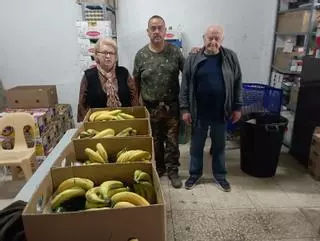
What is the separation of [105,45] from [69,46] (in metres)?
1.98

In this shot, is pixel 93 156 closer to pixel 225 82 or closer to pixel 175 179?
pixel 225 82

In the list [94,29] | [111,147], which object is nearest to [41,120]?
[94,29]

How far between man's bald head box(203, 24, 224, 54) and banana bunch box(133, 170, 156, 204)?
4.97ft

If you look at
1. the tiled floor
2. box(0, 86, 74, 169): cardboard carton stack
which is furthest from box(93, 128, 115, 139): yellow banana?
box(0, 86, 74, 169): cardboard carton stack

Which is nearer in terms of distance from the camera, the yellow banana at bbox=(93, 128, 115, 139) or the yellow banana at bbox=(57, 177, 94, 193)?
the yellow banana at bbox=(57, 177, 94, 193)

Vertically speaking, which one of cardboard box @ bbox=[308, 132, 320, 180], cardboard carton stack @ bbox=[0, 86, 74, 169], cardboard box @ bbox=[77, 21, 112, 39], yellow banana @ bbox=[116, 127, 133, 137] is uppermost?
cardboard box @ bbox=[77, 21, 112, 39]

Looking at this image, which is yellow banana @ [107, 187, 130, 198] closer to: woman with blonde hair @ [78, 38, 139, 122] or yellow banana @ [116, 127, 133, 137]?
yellow banana @ [116, 127, 133, 137]

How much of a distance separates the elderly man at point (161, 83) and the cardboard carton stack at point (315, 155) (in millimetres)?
1389

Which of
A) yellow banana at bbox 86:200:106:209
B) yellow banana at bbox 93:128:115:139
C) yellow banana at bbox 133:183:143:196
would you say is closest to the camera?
yellow banana at bbox 86:200:106:209

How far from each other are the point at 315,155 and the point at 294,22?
164 cm

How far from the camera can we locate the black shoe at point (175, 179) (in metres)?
2.65

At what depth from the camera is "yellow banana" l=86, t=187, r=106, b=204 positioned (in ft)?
2.76

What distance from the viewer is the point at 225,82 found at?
2.26 meters

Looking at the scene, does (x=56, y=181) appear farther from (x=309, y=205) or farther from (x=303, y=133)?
(x=303, y=133)
